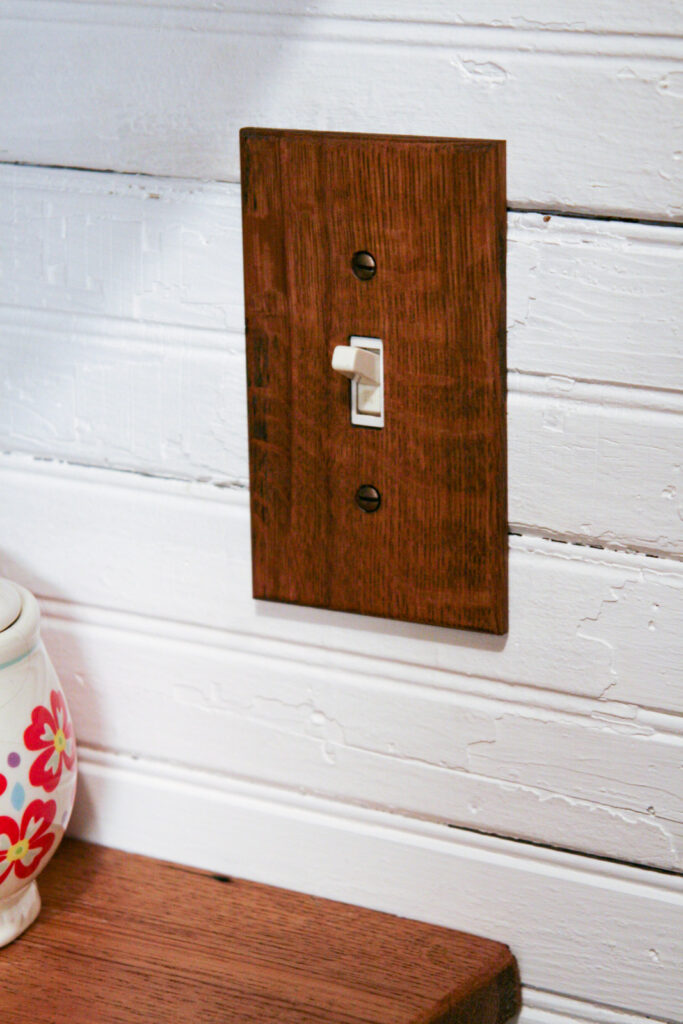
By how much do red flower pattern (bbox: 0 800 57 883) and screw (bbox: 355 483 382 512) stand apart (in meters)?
0.26

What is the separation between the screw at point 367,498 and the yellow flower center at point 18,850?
284mm

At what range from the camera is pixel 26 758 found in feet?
2.44

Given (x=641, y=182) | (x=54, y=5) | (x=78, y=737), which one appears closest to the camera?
(x=641, y=182)

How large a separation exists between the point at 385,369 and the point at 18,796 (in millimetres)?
331

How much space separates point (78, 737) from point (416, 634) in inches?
10.8

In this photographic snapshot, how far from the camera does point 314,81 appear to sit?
2.29 feet

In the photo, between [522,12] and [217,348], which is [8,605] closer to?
[217,348]

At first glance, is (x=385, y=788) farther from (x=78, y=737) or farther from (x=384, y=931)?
(x=78, y=737)

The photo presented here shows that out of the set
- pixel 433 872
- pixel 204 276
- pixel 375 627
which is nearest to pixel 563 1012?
pixel 433 872

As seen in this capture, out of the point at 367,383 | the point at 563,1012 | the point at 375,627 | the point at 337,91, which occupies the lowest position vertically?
the point at 563,1012

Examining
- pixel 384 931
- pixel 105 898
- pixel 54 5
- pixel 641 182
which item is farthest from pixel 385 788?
pixel 54 5

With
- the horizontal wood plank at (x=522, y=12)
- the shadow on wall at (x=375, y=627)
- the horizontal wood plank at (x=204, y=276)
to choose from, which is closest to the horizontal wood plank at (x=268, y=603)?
the shadow on wall at (x=375, y=627)

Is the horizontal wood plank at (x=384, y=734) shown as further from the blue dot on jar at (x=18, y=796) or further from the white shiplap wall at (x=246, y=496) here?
the blue dot on jar at (x=18, y=796)

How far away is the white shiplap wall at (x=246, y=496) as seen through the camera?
0.66 metres
